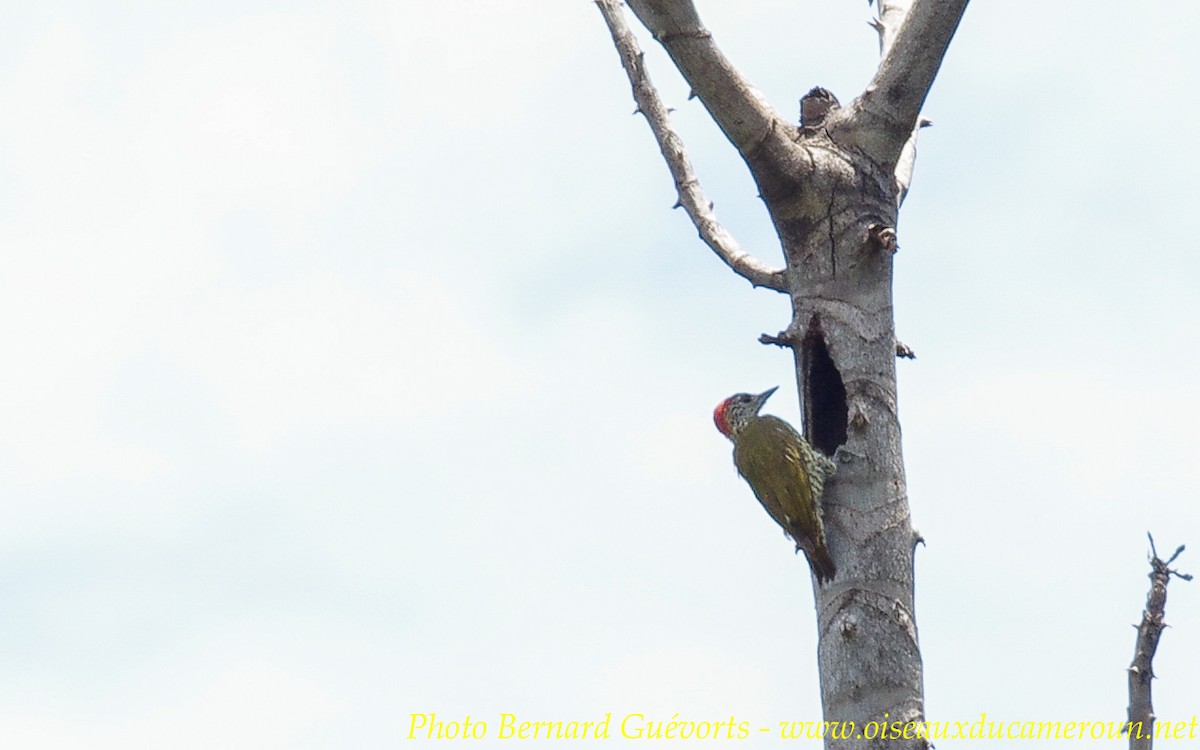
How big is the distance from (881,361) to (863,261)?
1.24 feet

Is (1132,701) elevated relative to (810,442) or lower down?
lower down

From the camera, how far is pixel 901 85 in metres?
5.75

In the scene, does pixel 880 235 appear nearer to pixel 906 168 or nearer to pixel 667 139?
pixel 906 168

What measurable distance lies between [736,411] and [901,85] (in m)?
3.23

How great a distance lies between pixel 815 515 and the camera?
18.1 ft

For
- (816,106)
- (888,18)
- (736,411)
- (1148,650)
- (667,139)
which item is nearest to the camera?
(1148,650)

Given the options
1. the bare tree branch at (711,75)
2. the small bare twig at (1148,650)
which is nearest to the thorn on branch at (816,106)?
the bare tree branch at (711,75)

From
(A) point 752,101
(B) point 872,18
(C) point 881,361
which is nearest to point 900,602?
(C) point 881,361

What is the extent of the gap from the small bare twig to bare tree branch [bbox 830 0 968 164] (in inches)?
91.1

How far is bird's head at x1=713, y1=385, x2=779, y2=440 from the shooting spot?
8609 millimetres

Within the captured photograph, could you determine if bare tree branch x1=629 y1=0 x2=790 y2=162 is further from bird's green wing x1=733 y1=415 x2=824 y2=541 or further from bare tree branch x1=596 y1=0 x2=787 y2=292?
bird's green wing x1=733 y1=415 x2=824 y2=541

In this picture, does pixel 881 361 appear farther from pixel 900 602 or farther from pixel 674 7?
pixel 674 7

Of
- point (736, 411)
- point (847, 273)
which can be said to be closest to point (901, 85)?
point (847, 273)

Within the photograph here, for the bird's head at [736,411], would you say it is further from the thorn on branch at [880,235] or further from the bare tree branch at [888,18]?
the thorn on branch at [880,235]
